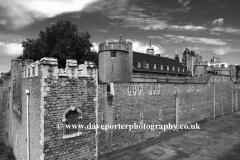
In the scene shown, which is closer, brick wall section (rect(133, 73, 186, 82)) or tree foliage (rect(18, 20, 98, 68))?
tree foliage (rect(18, 20, 98, 68))

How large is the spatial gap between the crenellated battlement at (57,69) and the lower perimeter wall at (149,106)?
5.09 meters

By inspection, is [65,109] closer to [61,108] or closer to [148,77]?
[61,108]

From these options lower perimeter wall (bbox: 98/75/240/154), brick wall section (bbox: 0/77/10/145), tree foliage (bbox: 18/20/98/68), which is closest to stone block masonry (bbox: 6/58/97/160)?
lower perimeter wall (bbox: 98/75/240/154)

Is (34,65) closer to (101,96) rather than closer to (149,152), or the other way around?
(101,96)

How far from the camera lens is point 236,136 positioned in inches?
805

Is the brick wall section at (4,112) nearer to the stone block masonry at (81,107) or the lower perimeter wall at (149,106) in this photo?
the stone block masonry at (81,107)

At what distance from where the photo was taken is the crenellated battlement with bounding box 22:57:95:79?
865cm

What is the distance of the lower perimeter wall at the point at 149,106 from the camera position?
601 inches

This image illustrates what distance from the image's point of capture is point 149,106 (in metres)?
18.8

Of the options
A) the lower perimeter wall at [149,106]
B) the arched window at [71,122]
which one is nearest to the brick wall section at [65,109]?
the arched window at [71,122]

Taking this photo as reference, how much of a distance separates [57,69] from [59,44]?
64.7 feet

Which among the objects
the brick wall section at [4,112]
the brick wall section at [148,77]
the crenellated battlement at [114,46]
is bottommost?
the brick wall section at [4,112]

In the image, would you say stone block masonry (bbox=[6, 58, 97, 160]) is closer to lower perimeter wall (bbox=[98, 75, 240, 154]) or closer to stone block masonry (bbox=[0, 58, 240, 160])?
stone block masonry (bbox=[0, 58, 240, 160])

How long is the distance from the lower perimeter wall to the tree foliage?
1521cm
